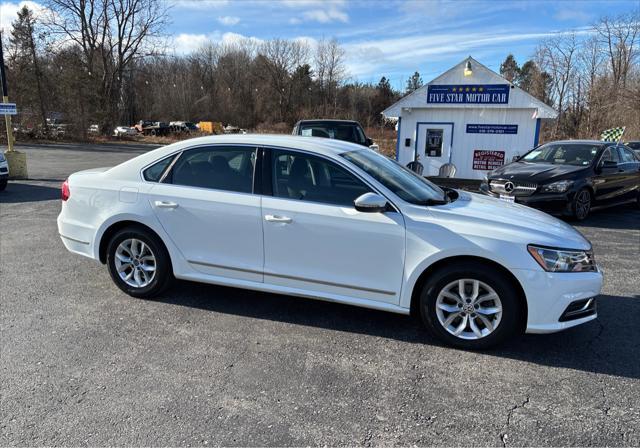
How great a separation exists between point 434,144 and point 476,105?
1735mm

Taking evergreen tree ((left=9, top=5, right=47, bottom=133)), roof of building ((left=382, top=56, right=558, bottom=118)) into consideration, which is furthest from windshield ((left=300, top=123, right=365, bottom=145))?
evergreen tree ((left=9, top=5, right=47, bottom=133))

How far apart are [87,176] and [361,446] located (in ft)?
12.8

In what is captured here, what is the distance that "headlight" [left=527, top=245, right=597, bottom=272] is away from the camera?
131 inches

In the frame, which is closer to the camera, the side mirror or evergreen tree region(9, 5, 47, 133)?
the side mirror

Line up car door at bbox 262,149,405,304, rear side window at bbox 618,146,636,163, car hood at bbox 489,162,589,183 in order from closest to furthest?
car door at bbox 262,149,405,304
car hood at bbox 489,162,589,183
rear side window at bbox 618,146,636,163

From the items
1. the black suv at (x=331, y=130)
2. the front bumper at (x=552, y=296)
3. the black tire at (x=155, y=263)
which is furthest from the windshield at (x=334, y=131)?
the front bumper at (x=552, y=296)

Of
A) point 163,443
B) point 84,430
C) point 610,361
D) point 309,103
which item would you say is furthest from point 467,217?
point 309,103

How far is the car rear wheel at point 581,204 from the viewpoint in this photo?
28.1 feet

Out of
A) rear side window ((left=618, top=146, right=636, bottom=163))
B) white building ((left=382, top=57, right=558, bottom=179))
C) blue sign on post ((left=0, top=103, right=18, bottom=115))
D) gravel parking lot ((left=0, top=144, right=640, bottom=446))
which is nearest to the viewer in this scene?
gravel parking lot ((left=0, top=144, right=640, bottom=446))

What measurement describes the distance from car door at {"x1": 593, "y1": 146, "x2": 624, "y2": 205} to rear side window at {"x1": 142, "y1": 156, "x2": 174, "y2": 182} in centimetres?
821

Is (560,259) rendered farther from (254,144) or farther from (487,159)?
(487,159)

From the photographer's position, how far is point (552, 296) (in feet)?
10.9

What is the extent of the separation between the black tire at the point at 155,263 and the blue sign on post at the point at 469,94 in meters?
12.1

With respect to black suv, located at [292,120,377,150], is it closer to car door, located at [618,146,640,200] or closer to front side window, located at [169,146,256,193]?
car door, located at [618,146,640,200]
